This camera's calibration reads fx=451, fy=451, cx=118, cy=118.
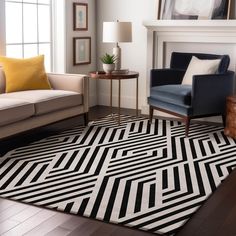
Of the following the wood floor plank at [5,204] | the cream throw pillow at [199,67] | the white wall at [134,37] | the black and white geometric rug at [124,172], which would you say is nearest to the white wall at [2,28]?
the black and white geometric rug at [124,172]

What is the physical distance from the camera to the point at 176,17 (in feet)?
17.8

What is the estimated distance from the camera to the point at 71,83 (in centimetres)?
502

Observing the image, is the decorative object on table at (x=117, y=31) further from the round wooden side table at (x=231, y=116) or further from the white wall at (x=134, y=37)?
the round wooden side table at (x=231, y=116)

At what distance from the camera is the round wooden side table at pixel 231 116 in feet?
15.0

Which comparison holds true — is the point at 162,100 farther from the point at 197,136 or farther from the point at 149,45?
the point at 149,45

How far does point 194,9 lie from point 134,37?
0.93m

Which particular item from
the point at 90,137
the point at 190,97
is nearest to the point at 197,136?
the point at 190,97

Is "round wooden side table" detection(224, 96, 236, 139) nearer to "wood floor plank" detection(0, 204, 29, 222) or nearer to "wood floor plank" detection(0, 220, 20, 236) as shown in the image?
"wood floor plank" detection(0, 204, 29, 222)

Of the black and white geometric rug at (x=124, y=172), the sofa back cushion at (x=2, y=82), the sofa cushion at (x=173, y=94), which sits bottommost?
the black and white geometric rug at (x=124, y=172)

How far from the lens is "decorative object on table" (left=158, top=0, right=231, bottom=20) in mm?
5164

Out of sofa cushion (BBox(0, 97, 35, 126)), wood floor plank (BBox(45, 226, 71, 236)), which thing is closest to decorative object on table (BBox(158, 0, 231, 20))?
sofa cushion (BBox(0, 97, 35, 126))

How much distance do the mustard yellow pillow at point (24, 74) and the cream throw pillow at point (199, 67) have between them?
1566 millimetres

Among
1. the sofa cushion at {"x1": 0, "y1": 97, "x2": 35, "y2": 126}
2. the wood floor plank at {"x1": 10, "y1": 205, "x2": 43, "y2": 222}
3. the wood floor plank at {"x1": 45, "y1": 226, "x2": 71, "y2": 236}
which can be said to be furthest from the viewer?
the sofa cushion at {"x1": 0, "y1": 97, "x2": 35, "y2": 126}

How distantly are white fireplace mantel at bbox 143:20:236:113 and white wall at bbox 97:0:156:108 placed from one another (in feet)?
0.77
